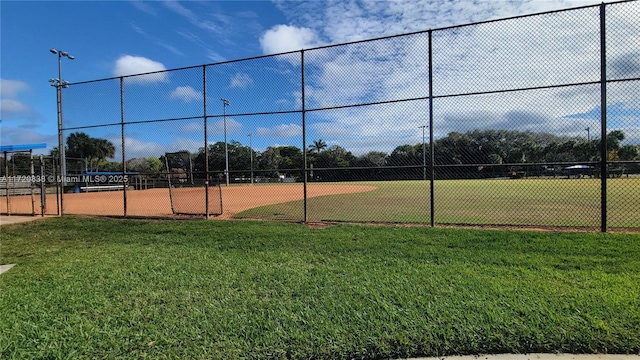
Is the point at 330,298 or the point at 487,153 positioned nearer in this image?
the point at 330,298

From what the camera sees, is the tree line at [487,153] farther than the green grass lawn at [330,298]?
Yes

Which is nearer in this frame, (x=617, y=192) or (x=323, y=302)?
(x=323, y=302)

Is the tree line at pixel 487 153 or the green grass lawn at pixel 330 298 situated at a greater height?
the tree line at pixel 487 153

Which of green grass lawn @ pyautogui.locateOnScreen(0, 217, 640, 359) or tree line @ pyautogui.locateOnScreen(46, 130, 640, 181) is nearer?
green grass lawn @ pyautogui.locateOnScreen(0, 217, 640, 359)

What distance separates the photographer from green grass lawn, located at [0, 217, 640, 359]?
274cm

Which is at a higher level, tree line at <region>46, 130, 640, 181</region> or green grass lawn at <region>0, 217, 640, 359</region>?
tree line at <region>46, 130, 640, 181</region>

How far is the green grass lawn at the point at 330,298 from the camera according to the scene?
9.00 feet

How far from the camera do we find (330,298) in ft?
11.8

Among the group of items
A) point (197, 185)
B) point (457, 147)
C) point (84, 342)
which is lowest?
point (84, 342)

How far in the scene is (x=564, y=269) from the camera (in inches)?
169

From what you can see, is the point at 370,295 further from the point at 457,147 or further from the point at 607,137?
the point at 607,137

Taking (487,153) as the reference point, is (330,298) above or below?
below

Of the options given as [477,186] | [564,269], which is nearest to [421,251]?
[564,269]

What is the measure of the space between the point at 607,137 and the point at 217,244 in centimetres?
789
